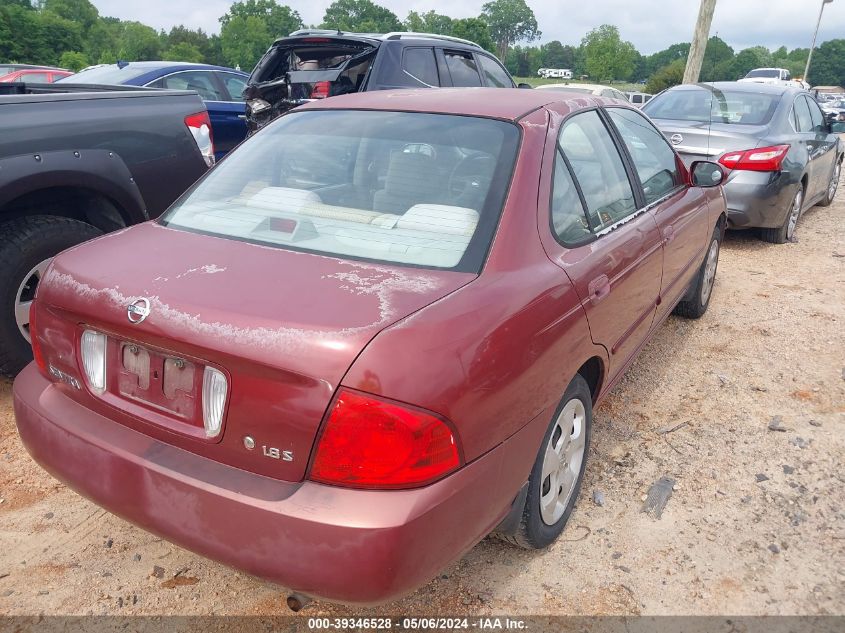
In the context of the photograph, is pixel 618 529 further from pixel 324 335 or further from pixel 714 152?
pixel 714 152

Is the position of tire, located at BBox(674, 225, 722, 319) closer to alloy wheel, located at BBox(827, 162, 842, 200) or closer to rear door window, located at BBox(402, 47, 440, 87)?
rear door window, located at BBox(402, 47, 440, 87)

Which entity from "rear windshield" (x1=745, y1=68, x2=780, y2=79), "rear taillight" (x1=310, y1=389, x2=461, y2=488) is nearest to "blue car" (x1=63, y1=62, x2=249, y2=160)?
"rear taillight" (x1=310, y1=389, x2=461, y2=488)

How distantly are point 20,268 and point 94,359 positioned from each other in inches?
66.6

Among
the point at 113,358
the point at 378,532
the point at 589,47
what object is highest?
the point at 589,47

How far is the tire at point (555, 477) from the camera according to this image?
2.29 metres

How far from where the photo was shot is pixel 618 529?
8.84 ft

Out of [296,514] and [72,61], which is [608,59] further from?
[296,514]

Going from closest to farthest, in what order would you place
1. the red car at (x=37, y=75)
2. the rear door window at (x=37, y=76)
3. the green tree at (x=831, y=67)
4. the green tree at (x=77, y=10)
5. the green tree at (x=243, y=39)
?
the red car at (x=37, y=75) < the rear door window at (x=37, y=76) < the green tree at (x=77, y=10) < the green tree at (x=243, y=39) < the green tree at (x=831, y=67)

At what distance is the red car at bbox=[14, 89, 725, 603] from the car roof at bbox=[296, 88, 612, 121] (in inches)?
0.7

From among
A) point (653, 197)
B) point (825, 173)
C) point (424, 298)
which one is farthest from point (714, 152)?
point (424, 298)

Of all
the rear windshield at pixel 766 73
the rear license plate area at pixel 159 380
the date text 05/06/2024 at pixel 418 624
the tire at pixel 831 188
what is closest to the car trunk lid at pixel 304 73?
the rear license plate area at pixel 159 380

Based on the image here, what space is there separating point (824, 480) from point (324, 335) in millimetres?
2535

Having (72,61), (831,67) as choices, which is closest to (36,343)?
(72,61)

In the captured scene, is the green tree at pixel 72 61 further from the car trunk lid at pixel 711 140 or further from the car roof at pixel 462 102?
the car roof at pixel 462 102
